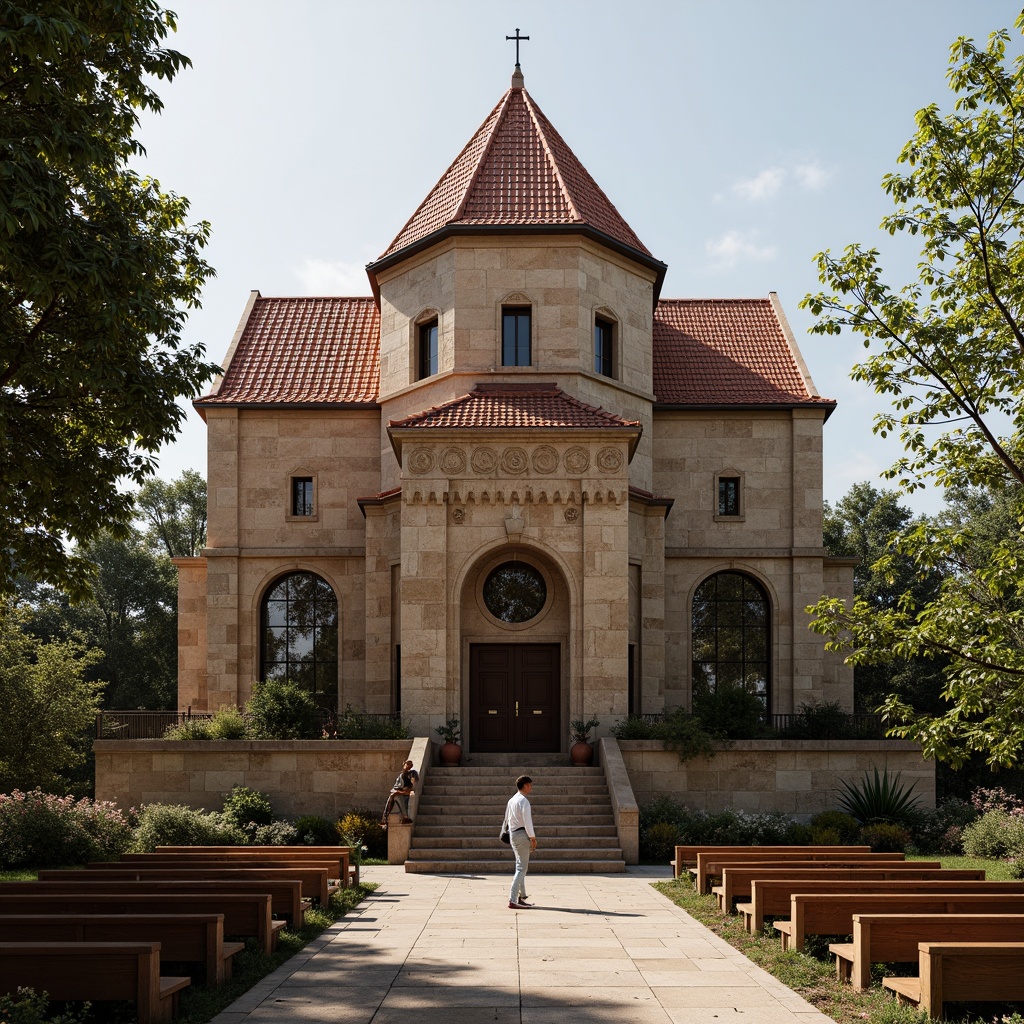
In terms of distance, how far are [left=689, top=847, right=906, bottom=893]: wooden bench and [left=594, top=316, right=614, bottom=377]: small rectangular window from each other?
55.1 ft

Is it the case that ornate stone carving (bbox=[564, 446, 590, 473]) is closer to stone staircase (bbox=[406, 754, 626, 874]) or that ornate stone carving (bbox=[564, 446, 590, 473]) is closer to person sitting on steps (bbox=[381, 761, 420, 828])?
stone staircase (bbox=[406, 754, 626, 874])

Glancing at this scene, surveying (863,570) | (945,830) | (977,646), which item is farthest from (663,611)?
(863,570)

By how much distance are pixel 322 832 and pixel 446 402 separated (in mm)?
11983

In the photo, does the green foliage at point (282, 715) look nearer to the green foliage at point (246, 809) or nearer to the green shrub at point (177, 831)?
the green foliage at point (246, 809)

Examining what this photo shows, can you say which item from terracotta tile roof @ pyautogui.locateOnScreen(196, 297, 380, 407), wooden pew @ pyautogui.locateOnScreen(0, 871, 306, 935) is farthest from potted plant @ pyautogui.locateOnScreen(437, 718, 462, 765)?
wooden pew @ pyautogui.locateOnScreen(0, 871, 306, 935)

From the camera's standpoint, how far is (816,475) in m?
33.2

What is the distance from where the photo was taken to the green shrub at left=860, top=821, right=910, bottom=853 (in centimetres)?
2256

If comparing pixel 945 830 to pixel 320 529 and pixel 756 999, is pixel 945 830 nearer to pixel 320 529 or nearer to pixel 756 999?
pixel 756 999

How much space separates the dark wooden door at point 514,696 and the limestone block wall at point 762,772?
11.9 feet

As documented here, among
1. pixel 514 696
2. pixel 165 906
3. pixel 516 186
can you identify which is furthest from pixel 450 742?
pixel 516 186

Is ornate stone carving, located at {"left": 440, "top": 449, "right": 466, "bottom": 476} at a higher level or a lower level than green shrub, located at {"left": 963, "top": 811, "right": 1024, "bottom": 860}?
higher

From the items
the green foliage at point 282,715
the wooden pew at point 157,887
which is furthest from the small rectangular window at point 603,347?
the wooden pew at point 157,887

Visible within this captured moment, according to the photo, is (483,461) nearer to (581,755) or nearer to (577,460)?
(577,460)

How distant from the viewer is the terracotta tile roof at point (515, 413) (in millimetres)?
26375
